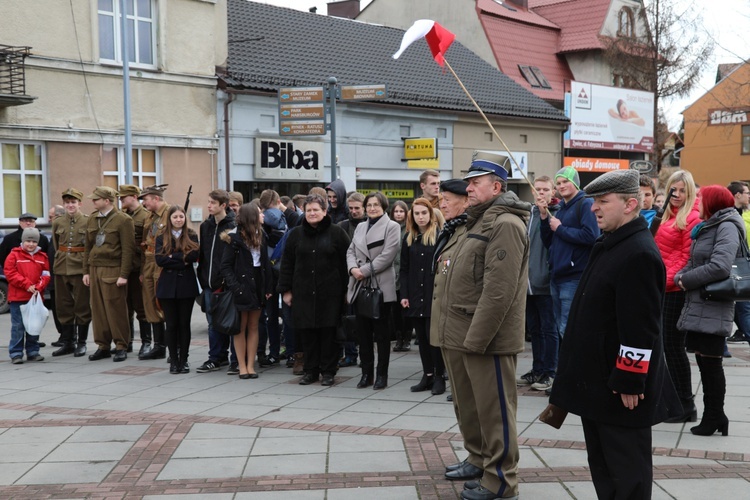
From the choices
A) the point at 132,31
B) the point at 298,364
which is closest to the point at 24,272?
the point at 298,364

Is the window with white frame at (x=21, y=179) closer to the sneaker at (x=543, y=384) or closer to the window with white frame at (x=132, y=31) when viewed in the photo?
the window with white frame at (x=132, y=31)

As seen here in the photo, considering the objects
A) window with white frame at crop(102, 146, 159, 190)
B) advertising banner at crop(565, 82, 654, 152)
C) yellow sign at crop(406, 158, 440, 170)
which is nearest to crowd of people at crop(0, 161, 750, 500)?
window with white frame at crop(102, 146, 159, 190)

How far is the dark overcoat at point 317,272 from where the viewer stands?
8.67 meters

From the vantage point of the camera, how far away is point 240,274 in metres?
9.15

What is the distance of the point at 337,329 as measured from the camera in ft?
28.9

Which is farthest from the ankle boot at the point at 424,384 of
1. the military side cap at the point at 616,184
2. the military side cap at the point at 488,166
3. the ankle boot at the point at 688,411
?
the military side cap at the point at 616,184

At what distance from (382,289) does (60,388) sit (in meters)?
3.48

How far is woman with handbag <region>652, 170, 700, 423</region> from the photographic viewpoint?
6793mm

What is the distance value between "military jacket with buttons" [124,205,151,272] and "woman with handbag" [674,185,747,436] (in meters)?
6.53

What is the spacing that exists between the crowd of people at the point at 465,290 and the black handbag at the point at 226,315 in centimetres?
4

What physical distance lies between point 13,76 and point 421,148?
12.7 metres

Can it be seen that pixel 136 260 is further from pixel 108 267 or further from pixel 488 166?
pixel 488 166

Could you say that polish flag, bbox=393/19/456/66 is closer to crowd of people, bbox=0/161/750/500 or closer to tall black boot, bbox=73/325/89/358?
crowd of people, bbox=0/161/750/500

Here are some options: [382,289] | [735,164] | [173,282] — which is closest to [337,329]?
[382,289]
